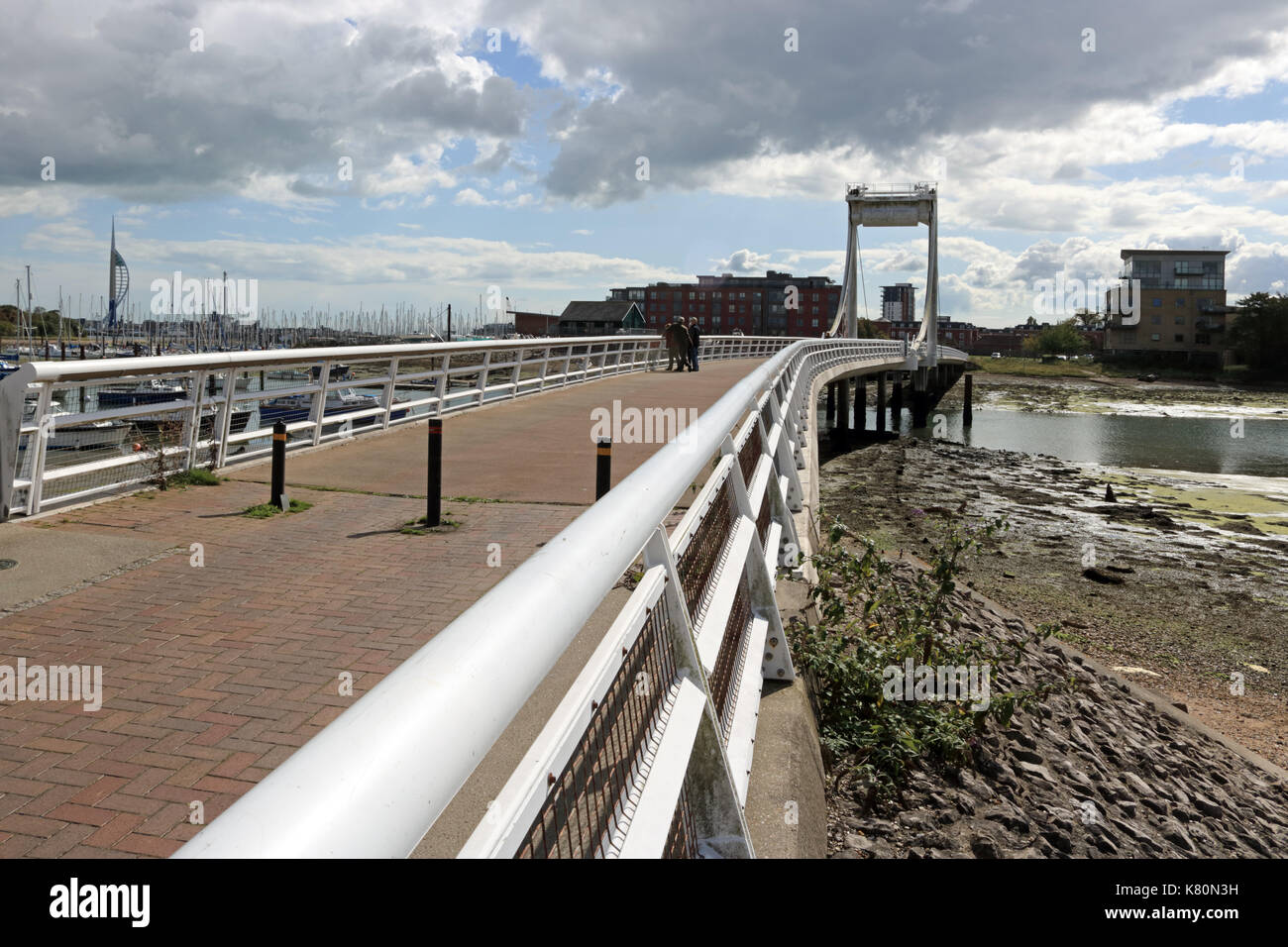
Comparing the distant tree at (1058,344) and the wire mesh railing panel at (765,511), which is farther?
the distant tree at (1058,344)

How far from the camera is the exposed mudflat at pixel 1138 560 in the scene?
12125 mm

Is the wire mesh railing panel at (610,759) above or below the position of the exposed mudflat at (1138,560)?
above

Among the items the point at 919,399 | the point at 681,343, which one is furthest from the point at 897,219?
the point at 681,343

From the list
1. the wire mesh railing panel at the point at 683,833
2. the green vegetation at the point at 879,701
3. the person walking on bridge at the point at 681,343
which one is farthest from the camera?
the person walking on bridge at the point at 681,343

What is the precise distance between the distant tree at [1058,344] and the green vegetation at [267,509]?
13639cm

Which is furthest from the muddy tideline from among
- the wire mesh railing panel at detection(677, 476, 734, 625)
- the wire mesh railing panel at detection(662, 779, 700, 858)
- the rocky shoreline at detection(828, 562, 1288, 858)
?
the wire mesh railing panel at detection(662, 779, 700, 858)

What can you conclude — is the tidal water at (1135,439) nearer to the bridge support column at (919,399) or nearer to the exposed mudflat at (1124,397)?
the bridge support column at (919,399)

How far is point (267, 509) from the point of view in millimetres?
8680

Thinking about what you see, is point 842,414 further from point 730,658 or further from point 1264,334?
point 1264,334

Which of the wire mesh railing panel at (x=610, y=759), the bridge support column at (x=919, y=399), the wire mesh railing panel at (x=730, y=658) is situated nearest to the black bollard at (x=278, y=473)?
the wire mesh railing panel at (x=730, y=658)

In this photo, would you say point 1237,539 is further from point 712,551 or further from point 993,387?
point 993,387

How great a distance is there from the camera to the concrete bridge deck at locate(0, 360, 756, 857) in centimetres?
358
